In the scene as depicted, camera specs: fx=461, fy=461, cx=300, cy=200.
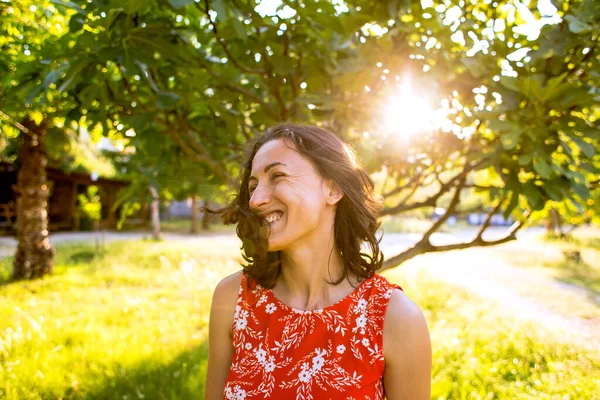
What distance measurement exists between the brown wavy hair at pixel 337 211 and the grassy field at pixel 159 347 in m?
1.78

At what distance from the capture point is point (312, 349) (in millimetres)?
1448

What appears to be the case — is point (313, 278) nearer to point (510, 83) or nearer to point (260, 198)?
point (260, 198)

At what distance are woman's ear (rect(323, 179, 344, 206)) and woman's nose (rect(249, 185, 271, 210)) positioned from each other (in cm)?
20

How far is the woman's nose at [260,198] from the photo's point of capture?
4.96 feet

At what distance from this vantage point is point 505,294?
324 inches

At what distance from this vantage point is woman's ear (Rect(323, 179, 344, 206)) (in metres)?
1.58

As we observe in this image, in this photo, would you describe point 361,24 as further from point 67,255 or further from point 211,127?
point 67,255

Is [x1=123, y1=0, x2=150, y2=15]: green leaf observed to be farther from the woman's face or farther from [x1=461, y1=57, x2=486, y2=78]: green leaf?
[x1=461, y1=57, x2=486, y2=78]: green leaf

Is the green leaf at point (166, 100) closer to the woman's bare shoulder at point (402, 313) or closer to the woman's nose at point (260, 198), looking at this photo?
the woman's nose at point (260, 198)

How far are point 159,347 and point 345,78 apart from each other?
310cm

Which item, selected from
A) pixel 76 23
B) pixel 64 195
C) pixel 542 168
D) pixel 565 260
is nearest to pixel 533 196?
pixel 542 168

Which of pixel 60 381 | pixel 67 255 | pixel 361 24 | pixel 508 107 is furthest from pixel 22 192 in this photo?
pixel 508 107

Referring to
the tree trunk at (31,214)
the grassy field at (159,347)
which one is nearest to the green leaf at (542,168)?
the grassy field at (159,347)

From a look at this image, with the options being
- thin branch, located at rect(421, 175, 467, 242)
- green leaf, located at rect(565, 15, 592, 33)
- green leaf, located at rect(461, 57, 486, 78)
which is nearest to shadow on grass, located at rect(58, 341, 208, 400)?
thin branch, located at rect(421, 175, 467, 242)
